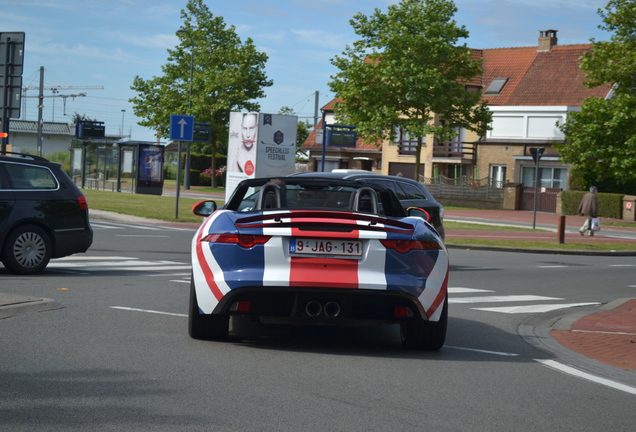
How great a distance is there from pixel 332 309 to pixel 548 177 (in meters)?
56.0

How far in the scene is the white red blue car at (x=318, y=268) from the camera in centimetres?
687

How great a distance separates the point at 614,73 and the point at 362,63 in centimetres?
1561

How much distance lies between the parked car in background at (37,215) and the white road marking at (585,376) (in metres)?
7.38

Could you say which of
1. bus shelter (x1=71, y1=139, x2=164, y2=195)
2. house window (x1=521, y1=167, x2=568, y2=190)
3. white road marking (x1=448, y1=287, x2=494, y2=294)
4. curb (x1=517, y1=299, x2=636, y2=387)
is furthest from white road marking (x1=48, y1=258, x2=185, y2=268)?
house window (x1=521, y1=167, x2=568, y2=190)

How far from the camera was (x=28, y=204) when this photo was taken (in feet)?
40.9

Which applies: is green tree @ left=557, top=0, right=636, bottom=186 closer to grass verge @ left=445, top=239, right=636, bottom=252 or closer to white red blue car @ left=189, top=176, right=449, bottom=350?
grass verge @ left=445, top=239, right=636, bottom=252

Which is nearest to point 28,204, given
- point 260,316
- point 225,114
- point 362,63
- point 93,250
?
point 93,250

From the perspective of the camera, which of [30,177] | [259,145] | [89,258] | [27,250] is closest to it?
[27,250]

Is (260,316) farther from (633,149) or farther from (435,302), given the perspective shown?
(633,149)

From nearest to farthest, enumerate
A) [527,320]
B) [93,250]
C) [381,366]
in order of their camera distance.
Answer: [381,366] → [527,320] → [93,250]

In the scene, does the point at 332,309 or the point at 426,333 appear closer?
the point at 332,309

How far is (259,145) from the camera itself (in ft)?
92.9

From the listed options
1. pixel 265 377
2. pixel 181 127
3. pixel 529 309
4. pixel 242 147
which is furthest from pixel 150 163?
pixel 265 377

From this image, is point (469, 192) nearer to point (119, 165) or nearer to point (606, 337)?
point (119, 165)
